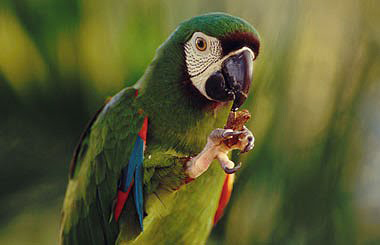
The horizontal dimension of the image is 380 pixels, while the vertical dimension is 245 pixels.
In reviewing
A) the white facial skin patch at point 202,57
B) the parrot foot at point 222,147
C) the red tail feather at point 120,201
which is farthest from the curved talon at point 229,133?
the red tail feather at point 120,201

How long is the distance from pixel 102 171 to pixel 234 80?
0.30 meters

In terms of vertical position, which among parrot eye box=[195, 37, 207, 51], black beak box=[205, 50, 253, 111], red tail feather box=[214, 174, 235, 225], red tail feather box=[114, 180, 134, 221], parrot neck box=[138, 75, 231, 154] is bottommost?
red tail feather box=[214, 174, 235, 225]

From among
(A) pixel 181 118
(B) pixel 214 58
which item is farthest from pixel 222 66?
(A) pixel 181 118

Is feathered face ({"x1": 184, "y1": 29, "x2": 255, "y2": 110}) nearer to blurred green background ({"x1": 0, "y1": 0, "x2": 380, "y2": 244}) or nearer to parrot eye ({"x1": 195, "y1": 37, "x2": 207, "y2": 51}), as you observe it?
parrot eye ({"x1": 195, "y1": 37, "x2": 207, "y2": 51})

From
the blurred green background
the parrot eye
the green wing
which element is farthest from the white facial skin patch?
the blurred green background

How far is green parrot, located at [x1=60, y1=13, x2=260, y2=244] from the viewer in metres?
0.68

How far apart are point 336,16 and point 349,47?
79 mm

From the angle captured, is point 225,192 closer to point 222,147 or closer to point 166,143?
point 166,143

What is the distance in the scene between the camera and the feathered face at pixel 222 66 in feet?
2.17

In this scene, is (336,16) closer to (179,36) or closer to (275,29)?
(275,29)

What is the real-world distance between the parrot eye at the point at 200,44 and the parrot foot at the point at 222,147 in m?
0.17

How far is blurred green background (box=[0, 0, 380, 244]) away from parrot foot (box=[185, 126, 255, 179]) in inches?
14.7

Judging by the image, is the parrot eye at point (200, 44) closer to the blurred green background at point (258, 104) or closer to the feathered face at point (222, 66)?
the feathered face at point (222, 66)

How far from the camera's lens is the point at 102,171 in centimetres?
81
